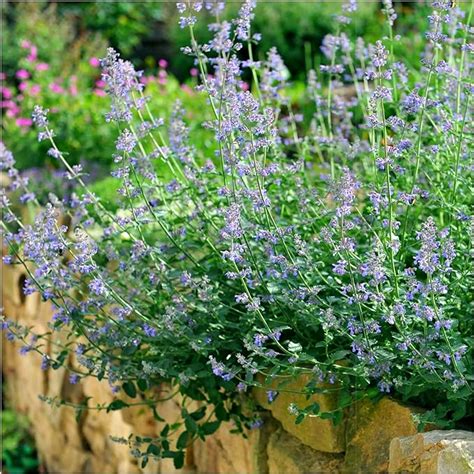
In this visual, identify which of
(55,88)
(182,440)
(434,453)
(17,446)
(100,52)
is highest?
(100,52)

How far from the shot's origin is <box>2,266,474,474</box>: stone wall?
228 cm

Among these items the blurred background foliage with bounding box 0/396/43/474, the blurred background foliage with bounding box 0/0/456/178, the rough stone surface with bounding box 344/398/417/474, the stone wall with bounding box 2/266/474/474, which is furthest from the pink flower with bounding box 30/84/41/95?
the rough stone surface with bounding box 344/398/417/474

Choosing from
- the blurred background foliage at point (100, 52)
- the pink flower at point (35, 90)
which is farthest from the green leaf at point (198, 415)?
the pink flower at point (35, 90)

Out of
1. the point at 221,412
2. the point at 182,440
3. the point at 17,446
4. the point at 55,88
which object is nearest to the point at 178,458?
the point at 182,440

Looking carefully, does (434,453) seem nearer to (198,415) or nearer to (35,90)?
(198,415)

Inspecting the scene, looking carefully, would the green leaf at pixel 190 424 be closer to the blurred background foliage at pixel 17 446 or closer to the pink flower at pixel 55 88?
the blurred background foliage at pixel 17 446

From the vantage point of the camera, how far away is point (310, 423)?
2.78 m

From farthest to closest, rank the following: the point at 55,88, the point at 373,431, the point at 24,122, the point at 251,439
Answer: the point at 55,88
the point at 24,122
the point at 251,439
the point at 373,431

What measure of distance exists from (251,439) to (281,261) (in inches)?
34.4

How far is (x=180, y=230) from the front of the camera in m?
2.79

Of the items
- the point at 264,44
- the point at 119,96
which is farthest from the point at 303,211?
the point at 264,44

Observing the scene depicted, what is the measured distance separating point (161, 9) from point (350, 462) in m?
9.71

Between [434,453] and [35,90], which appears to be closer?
[434,453]

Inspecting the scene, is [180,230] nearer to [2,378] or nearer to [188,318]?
[188,318]
